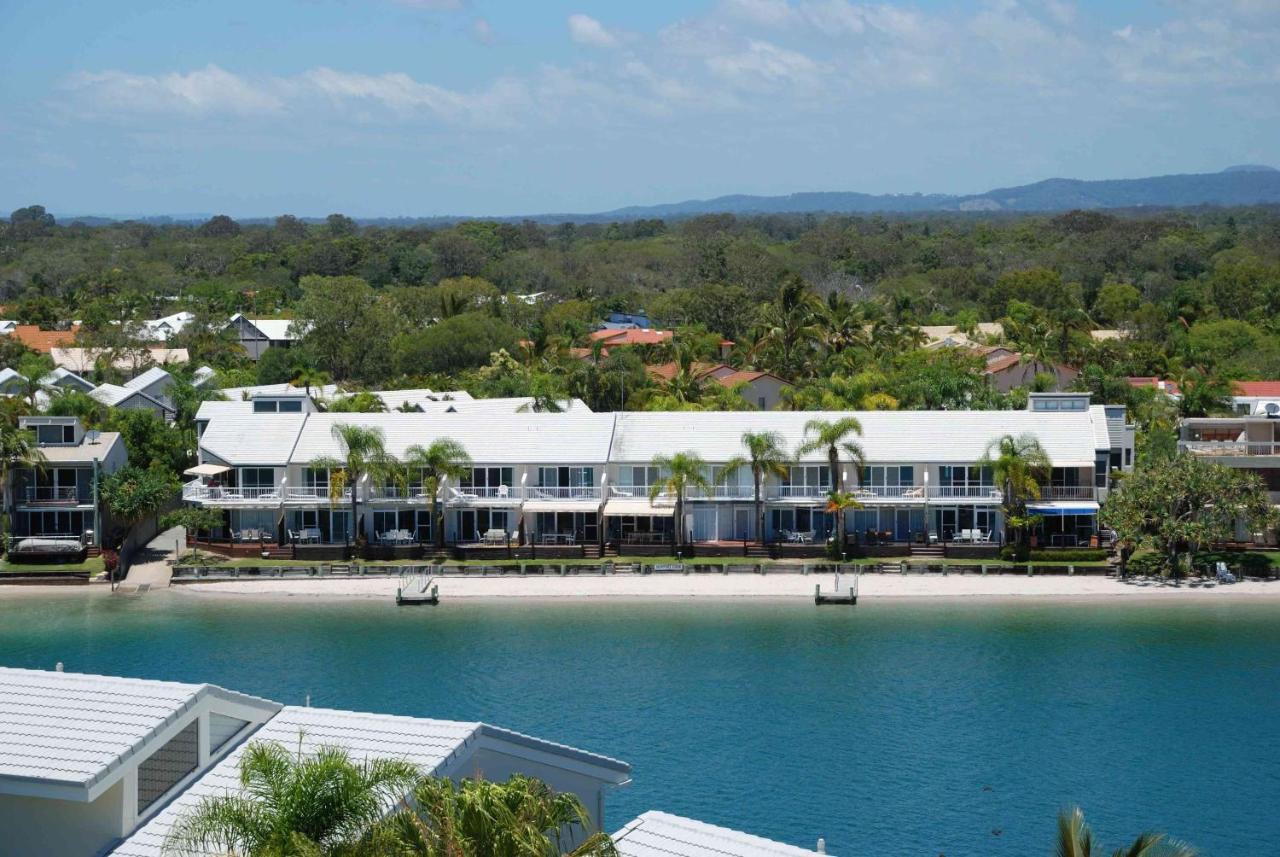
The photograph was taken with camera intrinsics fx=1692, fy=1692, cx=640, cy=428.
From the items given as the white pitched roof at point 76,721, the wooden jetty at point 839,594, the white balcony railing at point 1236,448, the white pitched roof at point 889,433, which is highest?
the white pitched roof at point 889,433

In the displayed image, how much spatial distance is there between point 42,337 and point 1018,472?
71.8m

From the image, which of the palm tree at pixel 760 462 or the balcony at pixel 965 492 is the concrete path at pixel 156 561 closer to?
the palm tree at pixel 760 462

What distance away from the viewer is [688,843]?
71.5 ft

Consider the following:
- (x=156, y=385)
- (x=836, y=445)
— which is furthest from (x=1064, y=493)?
(x=156, y=385)

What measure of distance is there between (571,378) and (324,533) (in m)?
19.8

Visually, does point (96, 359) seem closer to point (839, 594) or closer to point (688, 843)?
point (839, 594)

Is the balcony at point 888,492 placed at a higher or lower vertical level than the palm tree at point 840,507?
higher


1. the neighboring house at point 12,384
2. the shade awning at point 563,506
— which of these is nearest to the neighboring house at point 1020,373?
the shade awning at point 563,506

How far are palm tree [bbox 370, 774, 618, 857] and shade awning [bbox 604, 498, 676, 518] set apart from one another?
41.1 m

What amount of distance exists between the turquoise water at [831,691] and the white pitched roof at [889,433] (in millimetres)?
8171

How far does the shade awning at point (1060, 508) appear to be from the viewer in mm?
60250

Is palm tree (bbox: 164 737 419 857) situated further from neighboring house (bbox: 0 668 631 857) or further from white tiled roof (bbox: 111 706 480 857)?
neighboring house (bbox: 0 668 631 857)

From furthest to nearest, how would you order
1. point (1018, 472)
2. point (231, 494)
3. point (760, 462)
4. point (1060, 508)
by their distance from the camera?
1. point (231, 494)
2. point (760, 462)
3. point (1060, 508)
4. point (1018, 472)

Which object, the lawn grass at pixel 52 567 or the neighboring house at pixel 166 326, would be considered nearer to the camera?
the lawn grass at pixel 52 567
